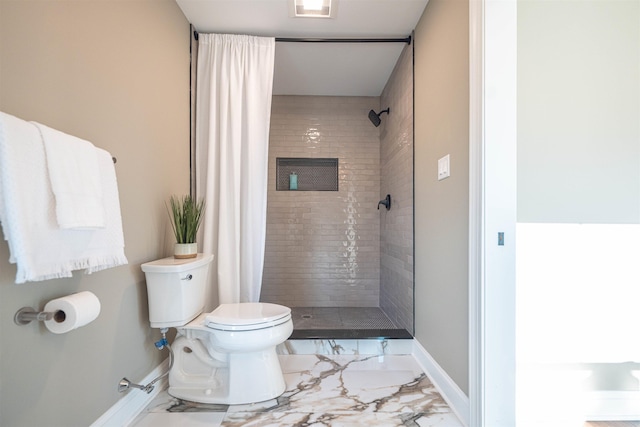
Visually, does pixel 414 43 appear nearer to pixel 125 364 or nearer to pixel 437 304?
pixel 437 304

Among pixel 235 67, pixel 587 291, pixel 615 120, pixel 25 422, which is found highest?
pixel 235 67

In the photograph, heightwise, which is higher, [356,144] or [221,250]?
[356,144]

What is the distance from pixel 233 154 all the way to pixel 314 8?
3.61 feet

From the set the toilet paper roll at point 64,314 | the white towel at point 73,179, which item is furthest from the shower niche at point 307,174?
the toilet paper roll at point 64,314

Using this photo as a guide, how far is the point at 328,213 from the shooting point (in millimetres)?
3371

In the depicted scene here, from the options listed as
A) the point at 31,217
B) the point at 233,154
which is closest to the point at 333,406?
the point at 31,217

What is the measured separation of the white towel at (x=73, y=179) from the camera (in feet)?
2.99

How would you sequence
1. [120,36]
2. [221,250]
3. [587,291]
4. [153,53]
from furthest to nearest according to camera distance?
[221,250], [153,53], [587,291], [120,36]

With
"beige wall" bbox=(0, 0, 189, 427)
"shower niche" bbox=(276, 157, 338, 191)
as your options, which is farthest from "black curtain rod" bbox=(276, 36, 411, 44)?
"shower niche" bbox=(276, 157, 338, 191)

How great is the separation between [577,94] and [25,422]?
2523 mm

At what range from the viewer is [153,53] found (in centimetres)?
169

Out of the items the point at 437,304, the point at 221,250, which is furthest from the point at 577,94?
the point at 221,250

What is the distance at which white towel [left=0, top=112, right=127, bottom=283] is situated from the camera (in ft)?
2.61

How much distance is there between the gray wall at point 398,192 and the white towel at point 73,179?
1.86 m
